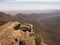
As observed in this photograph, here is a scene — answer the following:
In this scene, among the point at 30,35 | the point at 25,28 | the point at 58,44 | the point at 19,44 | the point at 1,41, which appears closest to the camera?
the point at 1,41

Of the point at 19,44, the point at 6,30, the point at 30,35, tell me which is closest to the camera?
the point at 19,44

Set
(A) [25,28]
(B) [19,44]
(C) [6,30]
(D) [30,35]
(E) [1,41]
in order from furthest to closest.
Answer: (A) [25,28] → (D) [30,35] → (C) [6,30] → (B) [19,44] → (E) [1,41]

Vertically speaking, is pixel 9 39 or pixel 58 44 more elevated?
pixel 9 39

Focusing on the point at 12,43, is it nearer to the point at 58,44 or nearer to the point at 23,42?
the point at 23,42

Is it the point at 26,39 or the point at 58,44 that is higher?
the point at 26,39

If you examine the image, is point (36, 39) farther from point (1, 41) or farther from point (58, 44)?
point (58, 44)

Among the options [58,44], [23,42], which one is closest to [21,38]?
[23,42]

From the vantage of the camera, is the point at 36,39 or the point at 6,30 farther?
the point at 36,39

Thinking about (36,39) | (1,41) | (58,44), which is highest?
(1,41)

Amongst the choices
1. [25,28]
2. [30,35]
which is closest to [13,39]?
[30,35]
